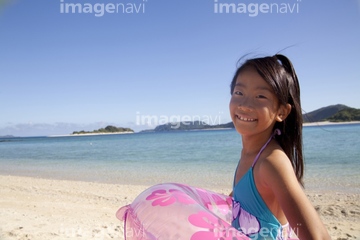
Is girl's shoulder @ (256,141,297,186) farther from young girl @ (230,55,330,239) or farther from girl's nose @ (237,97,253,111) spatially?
girl's nose @ (237,97,253,111)

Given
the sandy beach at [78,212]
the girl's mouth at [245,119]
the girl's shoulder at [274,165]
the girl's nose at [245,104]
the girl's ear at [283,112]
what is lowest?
the sandy beach at [78,212]

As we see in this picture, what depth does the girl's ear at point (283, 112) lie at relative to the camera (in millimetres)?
1414

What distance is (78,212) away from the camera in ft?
17.2

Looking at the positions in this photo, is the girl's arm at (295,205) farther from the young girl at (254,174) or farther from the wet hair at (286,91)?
the wet hair at (286,91)

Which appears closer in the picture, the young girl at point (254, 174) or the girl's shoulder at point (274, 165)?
the girl's shoulder at point (274, 165)

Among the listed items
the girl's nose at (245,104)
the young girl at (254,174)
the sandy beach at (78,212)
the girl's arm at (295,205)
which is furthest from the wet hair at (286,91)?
the sandy beach at (78,212)

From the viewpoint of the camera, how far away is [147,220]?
1437 mm

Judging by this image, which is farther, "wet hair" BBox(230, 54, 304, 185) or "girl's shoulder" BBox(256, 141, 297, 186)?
"wet hair" BBox(230, 54, 304, 185)

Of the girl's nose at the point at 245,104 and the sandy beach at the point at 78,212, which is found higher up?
the girl's nose at the point at 245,104

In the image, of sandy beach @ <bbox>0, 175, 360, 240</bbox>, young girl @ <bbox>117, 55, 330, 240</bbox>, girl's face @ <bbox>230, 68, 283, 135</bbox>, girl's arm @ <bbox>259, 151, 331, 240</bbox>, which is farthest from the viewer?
sandy beach @ <bbox>0, 175, 360, 240</bbox>

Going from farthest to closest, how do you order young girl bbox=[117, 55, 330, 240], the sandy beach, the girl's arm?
the sandy beach → young girl bbox=[117, 55, 330, 240] → the girl's arm

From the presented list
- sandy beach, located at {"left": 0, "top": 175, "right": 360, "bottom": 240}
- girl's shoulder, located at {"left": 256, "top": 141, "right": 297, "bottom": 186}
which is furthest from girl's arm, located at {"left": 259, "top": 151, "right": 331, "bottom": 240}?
sandy beach, located at {"left": 0, "top": 175, "right": 360, "bottom": 240}

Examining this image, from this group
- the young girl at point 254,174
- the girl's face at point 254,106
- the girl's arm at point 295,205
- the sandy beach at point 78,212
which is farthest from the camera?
the sandy beach at point 78,212

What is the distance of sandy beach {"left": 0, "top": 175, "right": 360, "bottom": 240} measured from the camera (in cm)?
393
